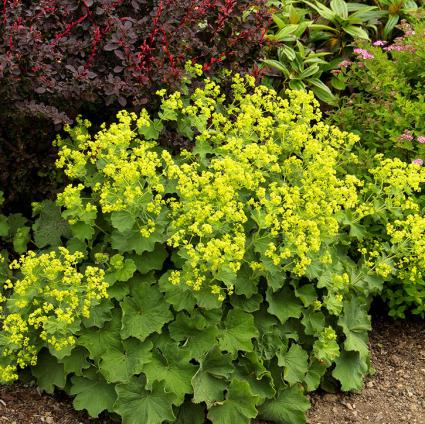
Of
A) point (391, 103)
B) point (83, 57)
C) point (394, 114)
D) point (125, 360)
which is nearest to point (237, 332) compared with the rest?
point (125, 360)

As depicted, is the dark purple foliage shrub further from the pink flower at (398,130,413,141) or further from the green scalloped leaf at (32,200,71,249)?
the pink flower at (398,130,413,141)

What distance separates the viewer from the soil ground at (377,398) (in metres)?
3.98

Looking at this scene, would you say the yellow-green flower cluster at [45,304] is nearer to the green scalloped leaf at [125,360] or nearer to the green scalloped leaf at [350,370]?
the green scalloped leaf at [125,360]

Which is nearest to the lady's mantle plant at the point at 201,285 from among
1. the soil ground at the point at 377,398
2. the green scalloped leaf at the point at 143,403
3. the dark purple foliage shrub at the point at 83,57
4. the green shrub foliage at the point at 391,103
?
the green scalloped leaf at the point at 143,403

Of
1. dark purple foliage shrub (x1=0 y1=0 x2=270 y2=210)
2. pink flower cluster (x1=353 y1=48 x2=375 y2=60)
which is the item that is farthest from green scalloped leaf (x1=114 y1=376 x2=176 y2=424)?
pink flower cluster (x1=353 y1=48 x2=375 y2=60)

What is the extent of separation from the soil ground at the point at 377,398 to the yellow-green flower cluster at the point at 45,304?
0.87ft

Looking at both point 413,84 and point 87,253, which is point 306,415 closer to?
point 87,253

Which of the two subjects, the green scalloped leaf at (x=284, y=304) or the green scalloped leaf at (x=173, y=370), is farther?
the green scalloped leaf at (x=284, y=304)

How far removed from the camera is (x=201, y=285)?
385cm

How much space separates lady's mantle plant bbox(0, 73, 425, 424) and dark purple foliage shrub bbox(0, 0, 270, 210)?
0.80ft

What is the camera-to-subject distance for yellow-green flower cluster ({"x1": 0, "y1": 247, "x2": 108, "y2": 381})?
361cm

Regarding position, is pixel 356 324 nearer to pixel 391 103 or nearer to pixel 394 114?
pixel 394 114

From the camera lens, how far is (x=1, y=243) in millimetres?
4848

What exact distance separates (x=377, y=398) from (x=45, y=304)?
7.03 feet
